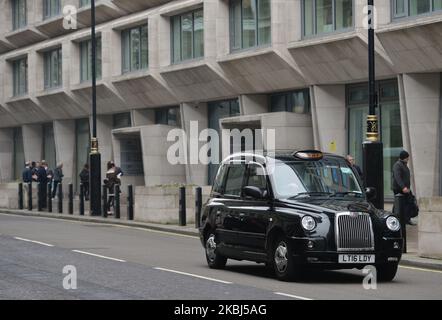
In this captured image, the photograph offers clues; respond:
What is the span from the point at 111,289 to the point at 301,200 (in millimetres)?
3209

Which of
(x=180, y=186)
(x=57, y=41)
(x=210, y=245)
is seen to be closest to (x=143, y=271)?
(x=210, y=245)

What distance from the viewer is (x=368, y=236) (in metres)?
15.4

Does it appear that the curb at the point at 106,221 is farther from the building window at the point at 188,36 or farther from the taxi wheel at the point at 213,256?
the building window at the point at 188,36

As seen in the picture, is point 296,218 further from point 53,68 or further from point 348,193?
point 53,68

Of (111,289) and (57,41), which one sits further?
(57,41)

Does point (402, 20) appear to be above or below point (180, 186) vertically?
above

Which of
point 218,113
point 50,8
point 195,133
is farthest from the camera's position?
point 50,8

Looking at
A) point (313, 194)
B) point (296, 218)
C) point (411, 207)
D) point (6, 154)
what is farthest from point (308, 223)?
point (6, 154)

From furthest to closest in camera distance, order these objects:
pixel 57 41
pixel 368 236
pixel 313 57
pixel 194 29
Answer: pixel 57 41, pixel 194 29, pixel 313 57, pixel 368 236

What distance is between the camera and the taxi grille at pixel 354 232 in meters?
15.3

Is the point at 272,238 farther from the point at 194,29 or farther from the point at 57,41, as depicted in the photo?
the point at 57,41

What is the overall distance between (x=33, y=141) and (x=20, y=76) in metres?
3.57

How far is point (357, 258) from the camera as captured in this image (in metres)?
15.3

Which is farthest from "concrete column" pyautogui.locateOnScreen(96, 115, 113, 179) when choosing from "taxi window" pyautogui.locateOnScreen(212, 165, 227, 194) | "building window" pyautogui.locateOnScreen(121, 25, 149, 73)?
"taxi window" pyautogui.locateOnScreen(212, 165, 227, 194)
